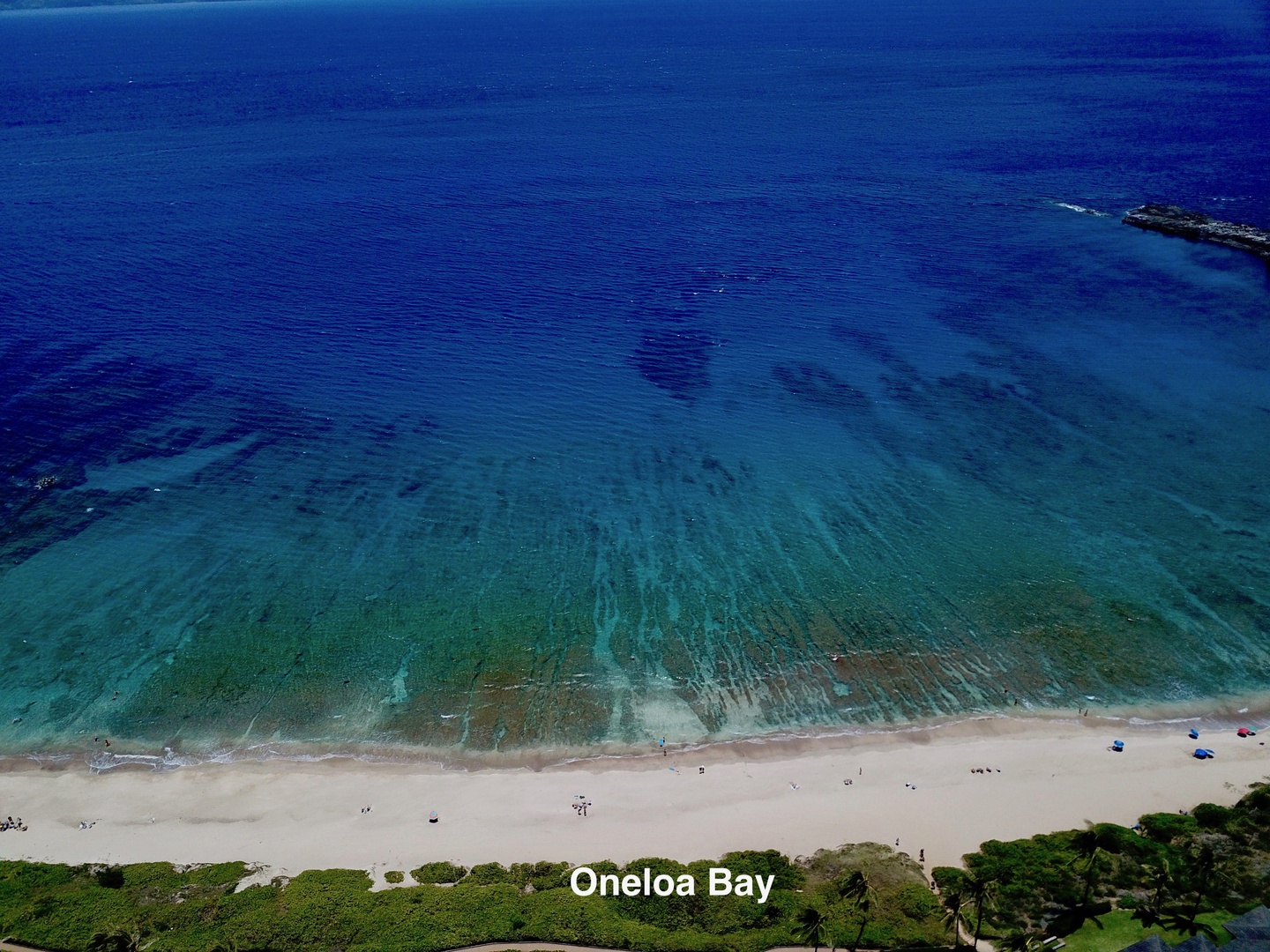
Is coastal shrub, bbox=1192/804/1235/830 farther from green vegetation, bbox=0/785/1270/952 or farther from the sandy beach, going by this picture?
the sandy beach

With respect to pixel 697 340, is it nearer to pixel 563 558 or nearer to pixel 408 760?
pixel 563 558

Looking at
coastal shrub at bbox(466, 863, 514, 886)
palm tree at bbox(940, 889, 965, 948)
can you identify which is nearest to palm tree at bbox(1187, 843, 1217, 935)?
palm tree at bbox(940, 889, 965, 948)

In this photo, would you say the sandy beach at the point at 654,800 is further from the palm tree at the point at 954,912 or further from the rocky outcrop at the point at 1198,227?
the rocky outcrop at the point at 1198,227

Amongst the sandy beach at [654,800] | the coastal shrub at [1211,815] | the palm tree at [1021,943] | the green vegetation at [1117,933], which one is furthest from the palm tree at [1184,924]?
the coastal shrub at [1211,815]

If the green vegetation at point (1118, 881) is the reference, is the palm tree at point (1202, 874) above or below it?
above

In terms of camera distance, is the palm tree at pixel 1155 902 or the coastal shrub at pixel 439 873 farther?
the coastal shrub at pixel 439 873

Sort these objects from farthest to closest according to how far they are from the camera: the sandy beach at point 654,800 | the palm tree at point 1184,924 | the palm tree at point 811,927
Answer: the sandy beach at point 654,800
the palm tree at point 1184,924
the palm tree at point 811,927
